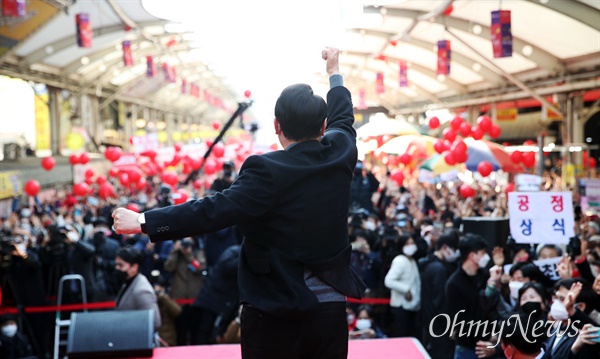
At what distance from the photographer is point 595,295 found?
463 cm

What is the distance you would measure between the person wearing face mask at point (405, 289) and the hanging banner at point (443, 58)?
36.1 ft

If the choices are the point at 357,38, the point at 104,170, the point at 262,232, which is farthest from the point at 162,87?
the point at 262,232

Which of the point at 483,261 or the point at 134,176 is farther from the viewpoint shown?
the point at 134,176

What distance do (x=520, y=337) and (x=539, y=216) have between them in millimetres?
3504

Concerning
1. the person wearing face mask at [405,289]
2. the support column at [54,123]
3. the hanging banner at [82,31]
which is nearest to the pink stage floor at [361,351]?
the person wearing face mask at [405,289]

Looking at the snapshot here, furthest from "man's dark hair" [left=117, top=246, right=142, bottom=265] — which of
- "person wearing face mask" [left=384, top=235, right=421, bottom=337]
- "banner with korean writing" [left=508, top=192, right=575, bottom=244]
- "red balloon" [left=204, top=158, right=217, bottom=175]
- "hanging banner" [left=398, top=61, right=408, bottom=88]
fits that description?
"hanging banner" [left=398, top=61, right=408, bottom=88]

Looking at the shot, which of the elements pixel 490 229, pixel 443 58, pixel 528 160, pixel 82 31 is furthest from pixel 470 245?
pixel 443 58

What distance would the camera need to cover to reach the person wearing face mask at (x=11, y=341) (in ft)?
20.7

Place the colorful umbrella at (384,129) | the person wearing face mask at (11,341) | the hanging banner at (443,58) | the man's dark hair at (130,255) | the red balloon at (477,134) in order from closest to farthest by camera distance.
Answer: the man's dark hair at (130,255) < the person wearing face mask at (11,341) < the red balloon at (477,134) < the colorful umbrella at (384,129) < the hanging banner at (443,58)

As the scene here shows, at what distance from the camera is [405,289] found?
23.1 feet

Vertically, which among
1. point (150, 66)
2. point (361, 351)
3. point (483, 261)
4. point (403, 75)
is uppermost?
point (150, 66)

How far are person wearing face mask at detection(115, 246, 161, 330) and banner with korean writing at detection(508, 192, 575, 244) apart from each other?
4.10 meters

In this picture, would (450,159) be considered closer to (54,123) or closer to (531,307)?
(531,307)

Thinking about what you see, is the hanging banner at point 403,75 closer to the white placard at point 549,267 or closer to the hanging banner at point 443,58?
the hanging banner at point 443,58
